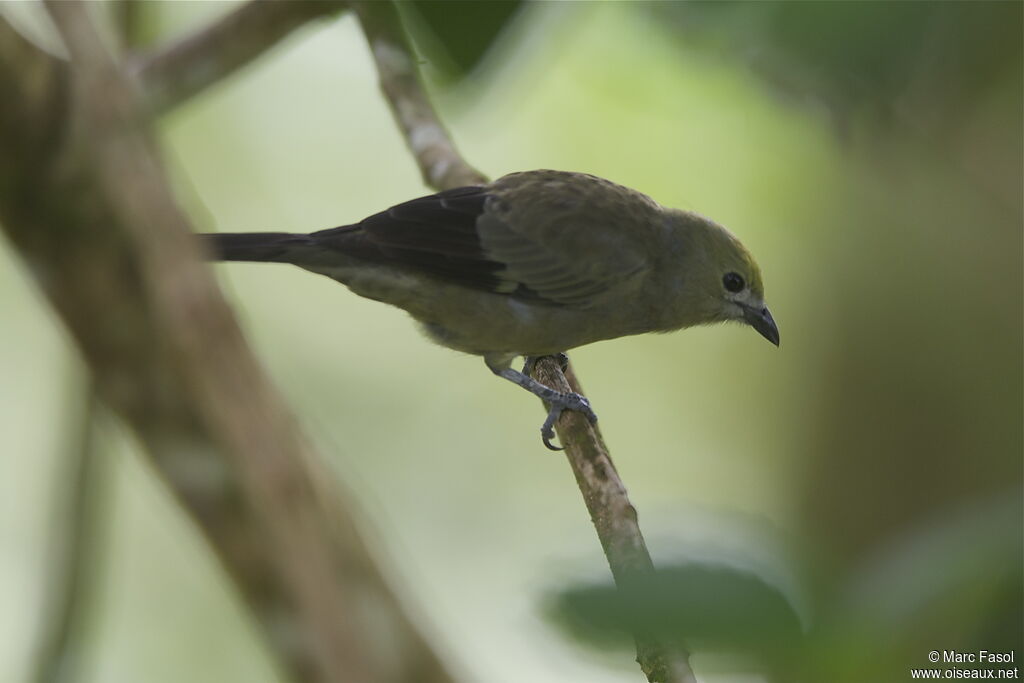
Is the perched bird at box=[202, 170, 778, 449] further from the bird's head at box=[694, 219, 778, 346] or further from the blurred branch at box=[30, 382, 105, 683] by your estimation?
the blurred branch at box=[30, 382, 105, 683]

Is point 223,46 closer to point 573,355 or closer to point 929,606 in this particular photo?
point 929,606

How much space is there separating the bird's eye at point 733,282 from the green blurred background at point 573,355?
656 mm

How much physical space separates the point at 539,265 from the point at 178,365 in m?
3.03

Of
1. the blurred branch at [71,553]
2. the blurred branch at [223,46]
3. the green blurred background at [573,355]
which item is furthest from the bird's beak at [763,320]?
the blurred branch at [71,553]

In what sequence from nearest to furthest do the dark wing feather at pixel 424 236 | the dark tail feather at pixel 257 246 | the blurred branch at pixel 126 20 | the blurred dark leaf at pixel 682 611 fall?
the blurred dark leaf at pixel 682 611
the blurred branch at pixel 126 20
the dark tail feather at pixel 257 246
the dark wing feather at pixel 424 236

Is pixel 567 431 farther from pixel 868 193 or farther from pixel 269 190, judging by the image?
pixel 269 190

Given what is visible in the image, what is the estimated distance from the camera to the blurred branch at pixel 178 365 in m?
1.00

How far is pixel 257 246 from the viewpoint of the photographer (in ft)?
12.4

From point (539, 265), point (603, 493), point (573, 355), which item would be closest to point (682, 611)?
point (603, 493)

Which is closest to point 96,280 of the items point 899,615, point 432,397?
point 899,615

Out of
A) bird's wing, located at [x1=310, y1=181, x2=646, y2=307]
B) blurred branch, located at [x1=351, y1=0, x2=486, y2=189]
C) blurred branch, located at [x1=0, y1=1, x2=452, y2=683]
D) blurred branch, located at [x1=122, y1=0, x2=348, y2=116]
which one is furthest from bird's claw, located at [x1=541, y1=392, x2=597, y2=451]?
blurred branch, located at [x1=0, y1=1, x2=452, y2=683]

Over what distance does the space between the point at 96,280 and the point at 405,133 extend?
2.95 meters

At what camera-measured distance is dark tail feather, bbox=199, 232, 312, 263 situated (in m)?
3.68

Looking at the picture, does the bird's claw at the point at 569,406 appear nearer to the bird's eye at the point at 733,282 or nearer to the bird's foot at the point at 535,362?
the bird's foot at the point at 535,362
